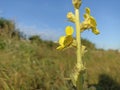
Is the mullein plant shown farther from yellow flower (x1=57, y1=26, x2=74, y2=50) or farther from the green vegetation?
the green vegetation

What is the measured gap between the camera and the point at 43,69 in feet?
28.7

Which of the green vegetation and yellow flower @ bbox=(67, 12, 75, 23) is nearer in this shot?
yellow flower @ bbox=(67, 12, 75, 23)

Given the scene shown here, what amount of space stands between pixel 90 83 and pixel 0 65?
7.22 feet

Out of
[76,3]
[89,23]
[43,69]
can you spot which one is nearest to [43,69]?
[43,69]

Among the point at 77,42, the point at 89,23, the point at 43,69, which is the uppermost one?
the point at 89,23

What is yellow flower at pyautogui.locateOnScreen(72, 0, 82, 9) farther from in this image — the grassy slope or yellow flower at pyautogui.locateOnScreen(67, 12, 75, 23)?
the grassy slope

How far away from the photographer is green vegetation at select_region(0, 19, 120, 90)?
7.54 metres

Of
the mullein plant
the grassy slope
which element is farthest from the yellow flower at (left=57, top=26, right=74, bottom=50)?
the grassy slope

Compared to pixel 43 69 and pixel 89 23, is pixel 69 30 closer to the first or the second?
pixel 89 23

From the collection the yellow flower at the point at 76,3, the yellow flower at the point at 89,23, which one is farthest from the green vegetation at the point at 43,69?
the yellow flower at the point at 76,3

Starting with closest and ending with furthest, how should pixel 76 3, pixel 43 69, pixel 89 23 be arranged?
pixel 76 3 < pixel 89 23 < pixel 43 69

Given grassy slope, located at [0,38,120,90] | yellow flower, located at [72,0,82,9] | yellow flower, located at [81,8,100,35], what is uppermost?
yellow flower, located at [72,0,82,9]

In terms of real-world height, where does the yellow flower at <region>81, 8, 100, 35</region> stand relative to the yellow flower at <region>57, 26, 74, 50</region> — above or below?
above

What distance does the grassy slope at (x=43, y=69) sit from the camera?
7.53 m
